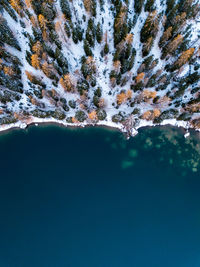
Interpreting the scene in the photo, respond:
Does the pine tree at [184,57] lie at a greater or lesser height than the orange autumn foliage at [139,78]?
greater

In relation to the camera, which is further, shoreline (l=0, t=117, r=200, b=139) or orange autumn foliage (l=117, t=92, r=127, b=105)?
shoreline (l=0, t=117, r=200, b=139)

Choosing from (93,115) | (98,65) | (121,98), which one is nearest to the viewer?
(93,115)

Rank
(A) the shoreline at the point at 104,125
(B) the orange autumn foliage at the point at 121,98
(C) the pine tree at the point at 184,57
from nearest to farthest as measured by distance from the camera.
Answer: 1. (B) the orange autumn foliage at the point at 121,98
2. (C) the pine tree at the point at 184,57
3. (A) the shoreline at the point at 104,125

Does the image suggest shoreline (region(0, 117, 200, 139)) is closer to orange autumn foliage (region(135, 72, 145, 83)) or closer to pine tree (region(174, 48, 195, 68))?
orange autumn foliage (region(135, 72, 145, 83))

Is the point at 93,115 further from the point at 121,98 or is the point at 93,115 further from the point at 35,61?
the point at 35,61

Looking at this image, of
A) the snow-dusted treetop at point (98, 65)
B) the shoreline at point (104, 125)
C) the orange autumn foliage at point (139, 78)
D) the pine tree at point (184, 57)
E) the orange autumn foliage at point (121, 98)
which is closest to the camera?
the orange autumn foliage at point (121, 98)

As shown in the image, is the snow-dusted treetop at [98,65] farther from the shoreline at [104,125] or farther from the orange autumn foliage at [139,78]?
the shoreline at [104,125]

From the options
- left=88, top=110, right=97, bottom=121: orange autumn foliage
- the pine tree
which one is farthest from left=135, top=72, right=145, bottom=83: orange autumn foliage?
left=88, top=110, right=97, bottom=121: orange autumn foliage

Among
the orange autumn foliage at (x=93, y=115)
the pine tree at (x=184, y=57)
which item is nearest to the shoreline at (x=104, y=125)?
the orange autumn foliage at (x=93, y=115)

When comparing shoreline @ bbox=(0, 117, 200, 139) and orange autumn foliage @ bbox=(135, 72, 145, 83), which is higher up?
orange autumn foliage @ bbox=(135, 72, 145, 83)

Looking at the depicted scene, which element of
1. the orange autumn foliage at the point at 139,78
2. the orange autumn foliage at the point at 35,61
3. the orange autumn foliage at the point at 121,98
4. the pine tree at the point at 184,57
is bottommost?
the orange autumn foliage at the point at 121,98

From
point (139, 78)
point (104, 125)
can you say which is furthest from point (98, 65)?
point (104, 125)

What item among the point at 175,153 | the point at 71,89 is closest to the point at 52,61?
Answer: the point at 71,89
